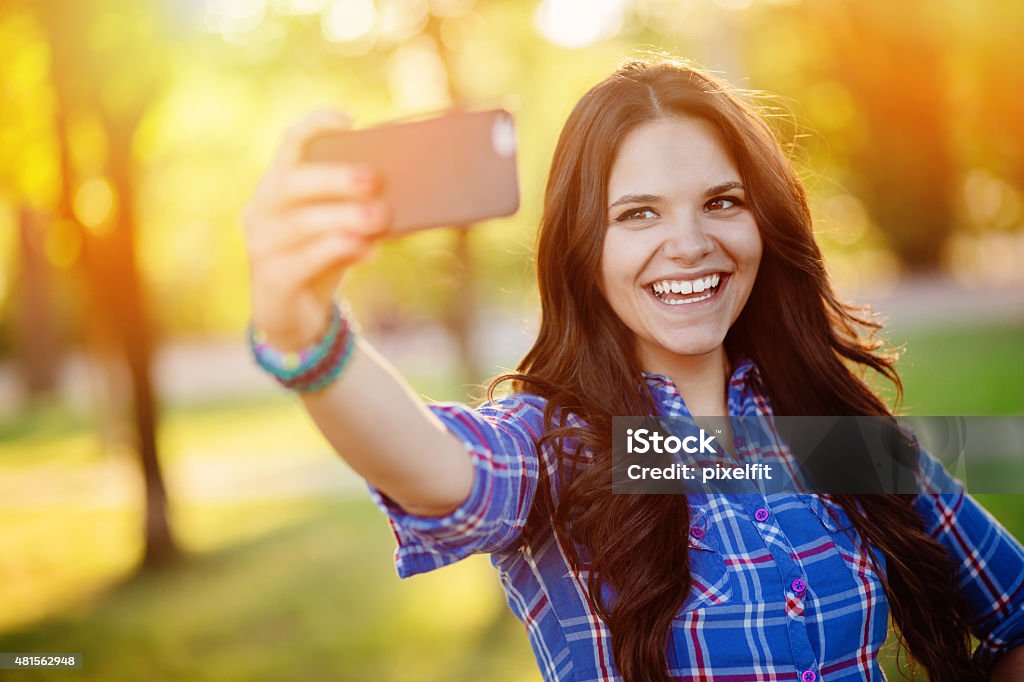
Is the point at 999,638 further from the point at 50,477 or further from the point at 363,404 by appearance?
the point at 50,477

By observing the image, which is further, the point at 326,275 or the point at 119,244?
the point at 119,244

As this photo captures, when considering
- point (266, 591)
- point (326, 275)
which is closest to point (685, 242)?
point (326, 275)

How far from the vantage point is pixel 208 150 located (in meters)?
6.07

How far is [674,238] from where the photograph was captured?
1416 mm

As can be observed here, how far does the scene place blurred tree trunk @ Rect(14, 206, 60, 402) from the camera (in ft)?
38.2

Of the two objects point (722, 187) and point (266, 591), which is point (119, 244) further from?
point (722, 187)

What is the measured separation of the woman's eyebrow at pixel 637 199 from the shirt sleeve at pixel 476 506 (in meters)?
0.43

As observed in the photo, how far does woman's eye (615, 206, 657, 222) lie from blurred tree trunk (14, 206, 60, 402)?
1140 cm

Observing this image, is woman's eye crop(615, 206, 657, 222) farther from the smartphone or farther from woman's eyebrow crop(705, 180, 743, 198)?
the smartphone

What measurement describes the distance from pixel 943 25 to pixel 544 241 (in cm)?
821

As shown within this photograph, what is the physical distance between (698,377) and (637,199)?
369 millimetres

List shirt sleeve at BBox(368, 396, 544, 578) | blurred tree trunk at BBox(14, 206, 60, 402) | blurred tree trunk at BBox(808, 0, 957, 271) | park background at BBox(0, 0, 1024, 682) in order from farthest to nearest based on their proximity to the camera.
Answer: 1. blurred tree trunk at BBox(14, 206, 60, 402)
2. blurred tree trunk at BBox(808, 0, 957, 271)
3. park background at BBox(0, 0, 1024, 682)
4. shirt sleeve at BBox(368, 396, 544, 578)

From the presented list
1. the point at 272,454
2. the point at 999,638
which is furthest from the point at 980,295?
the point at 999,638

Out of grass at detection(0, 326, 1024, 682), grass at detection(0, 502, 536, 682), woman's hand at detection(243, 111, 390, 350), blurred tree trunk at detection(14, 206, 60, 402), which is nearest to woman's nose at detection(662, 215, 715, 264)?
woman's hand at detection(243, 111, 390, 350)
